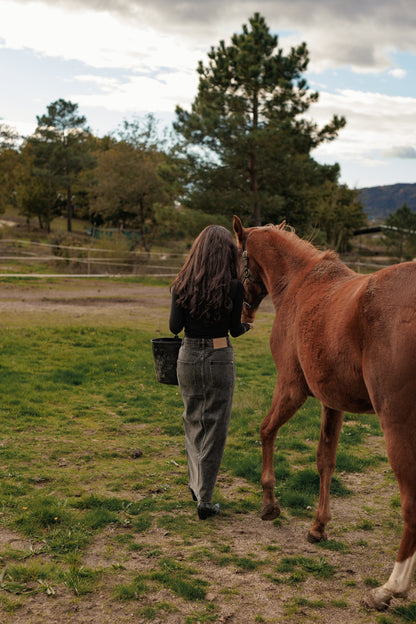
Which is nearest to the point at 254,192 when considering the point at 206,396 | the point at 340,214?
the point at 206,396

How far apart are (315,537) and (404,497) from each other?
1142 mm

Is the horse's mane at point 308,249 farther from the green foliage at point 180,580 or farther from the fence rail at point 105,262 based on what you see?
the fence rail at point 105,262

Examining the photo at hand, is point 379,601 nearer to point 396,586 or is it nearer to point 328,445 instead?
point 396,586

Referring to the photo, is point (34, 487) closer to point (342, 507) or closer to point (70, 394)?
point (342, 507)

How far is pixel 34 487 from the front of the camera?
436 cm

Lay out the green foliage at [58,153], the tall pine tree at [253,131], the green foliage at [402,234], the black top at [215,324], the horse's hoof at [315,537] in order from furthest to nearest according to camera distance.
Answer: the green foliage at [58,153], the green foliage at [402,234], the tall pine tree at [253,131], the black top at [215,324], the horse's hoof at [315,537]

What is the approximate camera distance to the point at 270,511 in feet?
12.9

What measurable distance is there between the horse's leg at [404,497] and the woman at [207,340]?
148 centimetres

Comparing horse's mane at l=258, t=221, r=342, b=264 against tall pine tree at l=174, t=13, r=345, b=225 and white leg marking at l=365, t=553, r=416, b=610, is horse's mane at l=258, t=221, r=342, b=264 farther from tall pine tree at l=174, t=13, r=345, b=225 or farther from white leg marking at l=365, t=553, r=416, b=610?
tall pine tree at l=174, t=13, r=345, b=225

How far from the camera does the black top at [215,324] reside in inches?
154

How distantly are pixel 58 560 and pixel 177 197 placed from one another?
22.9 metres

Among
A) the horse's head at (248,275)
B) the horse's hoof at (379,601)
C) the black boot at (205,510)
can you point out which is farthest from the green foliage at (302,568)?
the horse's head at (248,275)

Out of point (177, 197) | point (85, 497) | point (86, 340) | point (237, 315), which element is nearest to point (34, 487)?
A: point (85, 497)

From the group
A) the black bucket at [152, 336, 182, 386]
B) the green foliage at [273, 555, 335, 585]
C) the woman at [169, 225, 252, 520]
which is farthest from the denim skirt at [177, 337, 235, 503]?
the green foliage at [273, 555, 335, 585]
